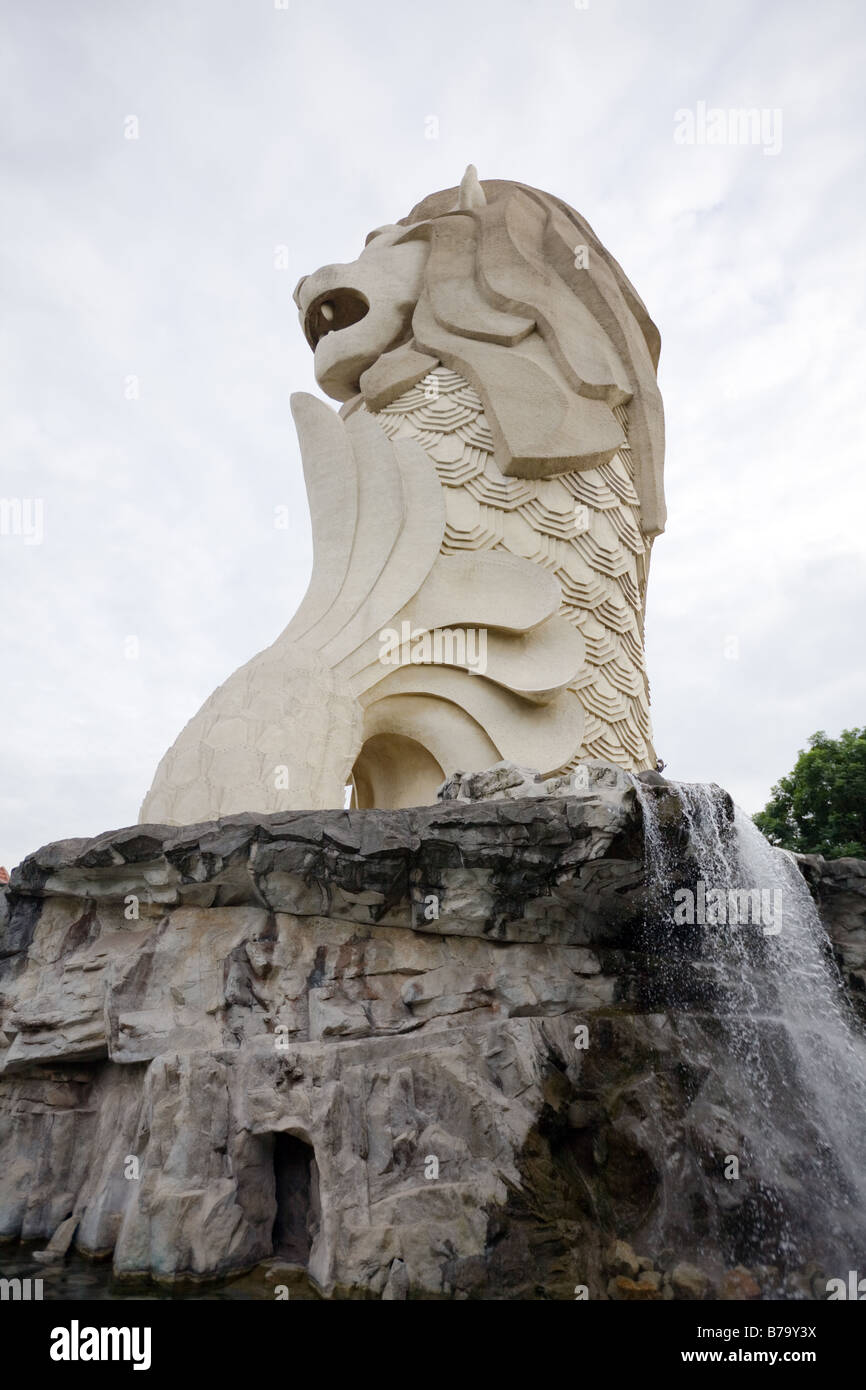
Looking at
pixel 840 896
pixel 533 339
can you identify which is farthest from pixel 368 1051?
pixel 533 339

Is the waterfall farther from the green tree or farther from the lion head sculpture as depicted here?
the green tree

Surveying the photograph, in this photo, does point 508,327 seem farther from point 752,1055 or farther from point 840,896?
point 752,1055

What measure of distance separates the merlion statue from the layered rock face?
1721 mm

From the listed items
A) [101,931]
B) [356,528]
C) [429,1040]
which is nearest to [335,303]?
→ [356,528]

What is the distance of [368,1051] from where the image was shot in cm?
541

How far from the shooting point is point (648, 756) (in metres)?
10.7

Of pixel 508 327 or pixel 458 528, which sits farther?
pixel 508 327

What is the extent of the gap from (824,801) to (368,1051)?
46.5 ft

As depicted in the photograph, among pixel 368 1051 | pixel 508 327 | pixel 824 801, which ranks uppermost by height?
pixel 508 327

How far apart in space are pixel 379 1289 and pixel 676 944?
8.89 ft

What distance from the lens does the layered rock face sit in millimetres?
4879

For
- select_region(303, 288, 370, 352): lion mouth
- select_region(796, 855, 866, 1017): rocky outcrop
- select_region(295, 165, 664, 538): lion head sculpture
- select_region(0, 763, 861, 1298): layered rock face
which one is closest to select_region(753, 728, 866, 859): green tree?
select_region(295, 165, 664, 538): lion head sculpture

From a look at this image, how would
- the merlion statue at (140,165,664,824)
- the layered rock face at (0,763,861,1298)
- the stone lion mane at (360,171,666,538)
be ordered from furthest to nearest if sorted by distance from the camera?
1. the stone lion mane at (360,171,666,538)
2. the merlion statue at (140,165,664,824)
3. the layered rock face at (0,763,861,1298)

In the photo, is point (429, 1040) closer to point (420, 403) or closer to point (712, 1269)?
point (712, 1269)
